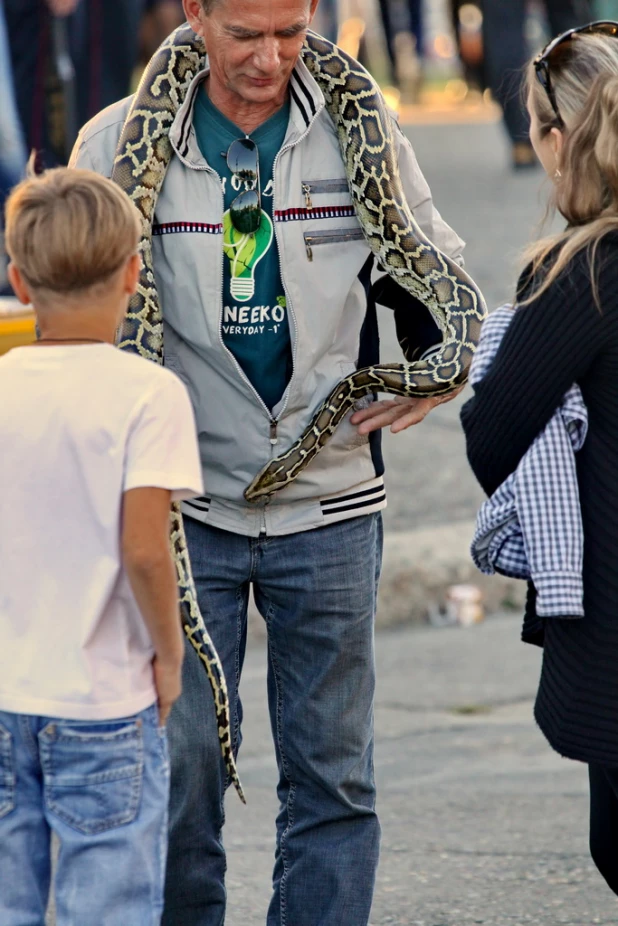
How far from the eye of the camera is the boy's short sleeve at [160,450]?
2.65 meters

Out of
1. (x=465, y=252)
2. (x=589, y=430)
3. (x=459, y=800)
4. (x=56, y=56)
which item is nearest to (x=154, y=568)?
(x=589, y=430)

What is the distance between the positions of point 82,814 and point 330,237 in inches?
56.1

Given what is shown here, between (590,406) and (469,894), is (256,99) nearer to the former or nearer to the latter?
(590,406)

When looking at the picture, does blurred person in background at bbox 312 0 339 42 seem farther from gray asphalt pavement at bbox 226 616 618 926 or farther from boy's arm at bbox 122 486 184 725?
boy's arm at bbox 122 486 184 725

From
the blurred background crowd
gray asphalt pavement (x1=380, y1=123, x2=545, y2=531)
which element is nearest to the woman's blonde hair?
gray asphalt pavement (x1=380, y1=123, x2=545, y2=531)

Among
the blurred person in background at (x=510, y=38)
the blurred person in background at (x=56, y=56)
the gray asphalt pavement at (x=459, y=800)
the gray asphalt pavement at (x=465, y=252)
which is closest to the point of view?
the gray asphalt pavement at (x=459, y=800)

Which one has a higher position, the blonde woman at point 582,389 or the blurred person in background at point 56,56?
the blonde woman at point 582,389

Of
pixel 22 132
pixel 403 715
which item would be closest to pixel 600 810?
pixel 403 715

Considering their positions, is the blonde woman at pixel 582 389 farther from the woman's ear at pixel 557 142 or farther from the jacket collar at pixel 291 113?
the jacket collar at pixel 291 113

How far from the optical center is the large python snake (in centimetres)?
346

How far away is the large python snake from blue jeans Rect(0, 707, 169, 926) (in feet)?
2.25

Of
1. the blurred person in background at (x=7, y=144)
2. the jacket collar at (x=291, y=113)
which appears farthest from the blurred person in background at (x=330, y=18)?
the jacket collar at (x=291, y=113)

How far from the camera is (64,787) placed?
2701 mm

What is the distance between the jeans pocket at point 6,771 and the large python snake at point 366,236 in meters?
0.73
